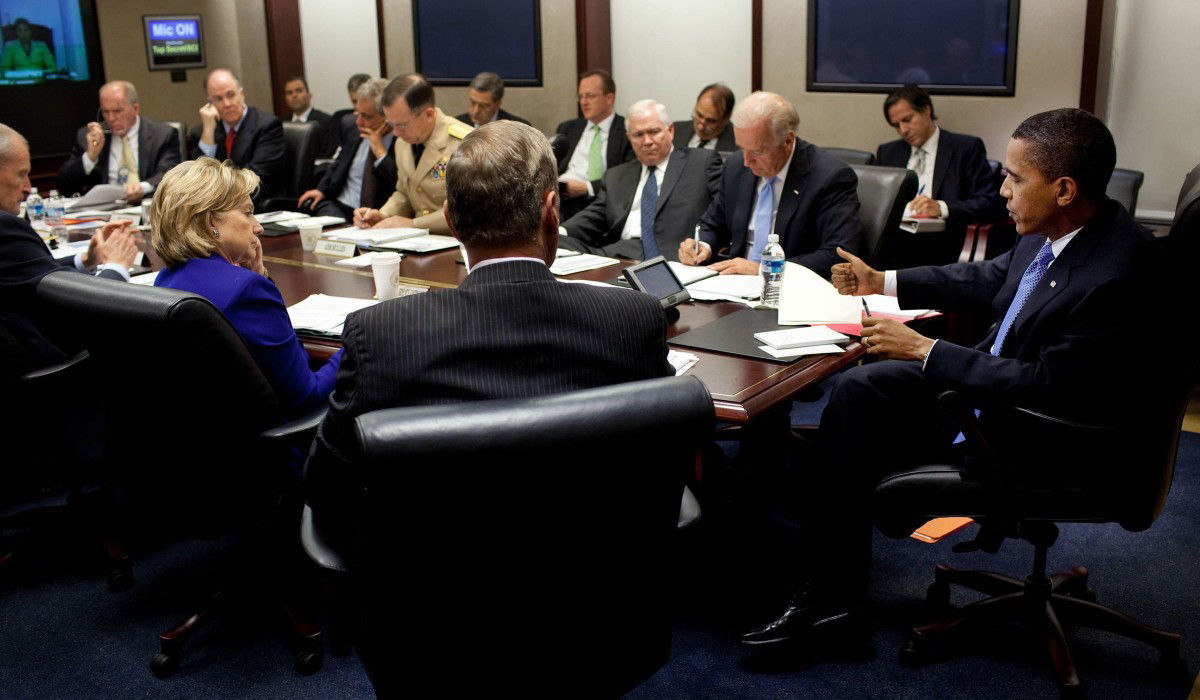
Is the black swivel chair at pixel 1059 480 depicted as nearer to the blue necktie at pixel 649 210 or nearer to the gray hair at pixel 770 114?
the gray hair at pixel 770 114

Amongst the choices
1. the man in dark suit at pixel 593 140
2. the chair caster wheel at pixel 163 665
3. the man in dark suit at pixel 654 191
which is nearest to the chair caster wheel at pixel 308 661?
the chair caster wheel at pixel 163 665

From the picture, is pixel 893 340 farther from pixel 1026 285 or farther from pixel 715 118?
pixel 715 118

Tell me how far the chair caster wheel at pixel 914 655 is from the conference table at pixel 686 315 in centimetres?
68

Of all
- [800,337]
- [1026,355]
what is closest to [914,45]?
[800,337]

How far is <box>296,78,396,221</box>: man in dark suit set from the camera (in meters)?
5.24

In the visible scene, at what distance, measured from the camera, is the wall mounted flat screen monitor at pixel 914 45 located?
543cm

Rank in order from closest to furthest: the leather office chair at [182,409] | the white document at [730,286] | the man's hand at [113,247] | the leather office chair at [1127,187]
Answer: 1. the leather office chair at [182,409]
2. the white document at [730,286]
3. the man's hand at [113,247]
4. the leather office chair at [1127,187]

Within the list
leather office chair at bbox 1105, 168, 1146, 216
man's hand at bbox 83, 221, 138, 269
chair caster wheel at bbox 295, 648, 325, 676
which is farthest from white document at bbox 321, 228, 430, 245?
leather office chair at bbox 1105, 168, 1146, 216

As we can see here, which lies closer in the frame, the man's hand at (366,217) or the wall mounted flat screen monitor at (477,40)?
the man's hand at (366,217)

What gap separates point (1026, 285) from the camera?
100 inches

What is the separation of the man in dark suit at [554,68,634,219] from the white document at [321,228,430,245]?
1764 millimetres

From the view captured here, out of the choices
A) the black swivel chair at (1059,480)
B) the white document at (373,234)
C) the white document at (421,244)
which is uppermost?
the white document at (373,234)

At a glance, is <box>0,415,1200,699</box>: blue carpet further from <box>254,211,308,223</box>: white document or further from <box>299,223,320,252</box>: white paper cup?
<box>254,211,308,223</box>: white document

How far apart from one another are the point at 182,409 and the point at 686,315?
134 centimetres
